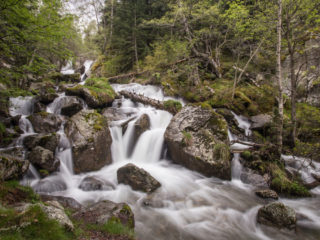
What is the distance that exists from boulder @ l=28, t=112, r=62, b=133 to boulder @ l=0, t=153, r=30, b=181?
11.5 feet

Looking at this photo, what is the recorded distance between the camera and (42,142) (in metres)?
7.51

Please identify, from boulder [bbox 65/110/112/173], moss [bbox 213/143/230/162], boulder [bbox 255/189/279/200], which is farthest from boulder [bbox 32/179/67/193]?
boulder [bbox 255/189/279/200]

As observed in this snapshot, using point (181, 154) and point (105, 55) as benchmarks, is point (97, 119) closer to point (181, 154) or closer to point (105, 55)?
point (181, 154)

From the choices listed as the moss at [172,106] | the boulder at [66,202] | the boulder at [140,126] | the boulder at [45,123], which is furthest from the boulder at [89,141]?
the moss at [172,106]

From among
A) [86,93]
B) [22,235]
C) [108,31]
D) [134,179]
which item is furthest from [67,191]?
[108,31]

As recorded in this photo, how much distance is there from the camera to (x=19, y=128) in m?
8.62

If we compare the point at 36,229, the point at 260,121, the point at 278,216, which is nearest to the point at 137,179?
the point at 36,229

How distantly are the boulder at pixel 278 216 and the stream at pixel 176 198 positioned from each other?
0.55 feet

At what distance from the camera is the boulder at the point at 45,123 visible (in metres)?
8.96

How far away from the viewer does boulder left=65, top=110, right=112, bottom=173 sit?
7633 mm

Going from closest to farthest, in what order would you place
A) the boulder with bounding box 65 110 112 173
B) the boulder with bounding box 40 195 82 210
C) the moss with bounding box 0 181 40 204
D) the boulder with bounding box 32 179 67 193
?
the moss with bounding box 0 181 40 204 < the boulder with bounding box 40 195 82 210 < the boulder with bounding box 32 179 67 193 < the boulder with bounding box 65 110 112 173

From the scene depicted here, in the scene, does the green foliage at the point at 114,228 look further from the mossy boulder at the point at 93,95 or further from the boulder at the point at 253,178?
the mossy boulder at the point at 93,95

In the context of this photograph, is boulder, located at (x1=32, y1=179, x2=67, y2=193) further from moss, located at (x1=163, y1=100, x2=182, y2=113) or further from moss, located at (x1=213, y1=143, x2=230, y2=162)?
moss, located at (x1=163, y1=100, x2=182, y2=113)

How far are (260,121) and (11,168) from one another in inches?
484
